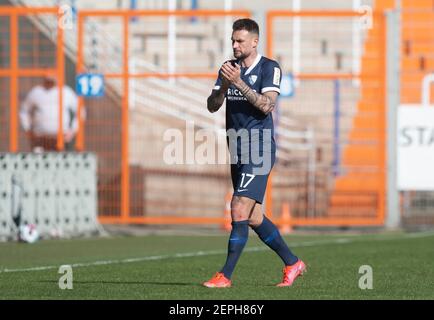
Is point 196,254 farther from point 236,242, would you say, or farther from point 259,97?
point 259,97

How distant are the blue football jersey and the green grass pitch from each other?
132 centimetres

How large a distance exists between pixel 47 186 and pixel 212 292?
852 cm

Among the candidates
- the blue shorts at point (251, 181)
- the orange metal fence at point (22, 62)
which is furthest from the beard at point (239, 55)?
the orange metal fence at point (22, 62)

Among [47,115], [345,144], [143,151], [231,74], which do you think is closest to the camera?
[231,74]

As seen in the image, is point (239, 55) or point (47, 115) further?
point (47, 115)

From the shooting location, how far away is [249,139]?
36.0 feet

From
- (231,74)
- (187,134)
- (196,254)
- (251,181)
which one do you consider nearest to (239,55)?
(231,74)

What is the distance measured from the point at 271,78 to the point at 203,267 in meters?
2.95

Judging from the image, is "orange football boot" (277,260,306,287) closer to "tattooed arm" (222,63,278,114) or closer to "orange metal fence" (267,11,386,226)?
"tattooed arm" (222,63,278,114)

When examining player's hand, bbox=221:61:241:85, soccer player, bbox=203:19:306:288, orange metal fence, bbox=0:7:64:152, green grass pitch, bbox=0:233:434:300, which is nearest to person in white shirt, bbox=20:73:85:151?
orange metal fence, bbox=0:7:64:152

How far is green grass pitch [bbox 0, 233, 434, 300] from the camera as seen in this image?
10406mm

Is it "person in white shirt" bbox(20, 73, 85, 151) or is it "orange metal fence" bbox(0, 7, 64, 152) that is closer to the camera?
"orange metal fence" bbox(0, 7, 64, 152)
